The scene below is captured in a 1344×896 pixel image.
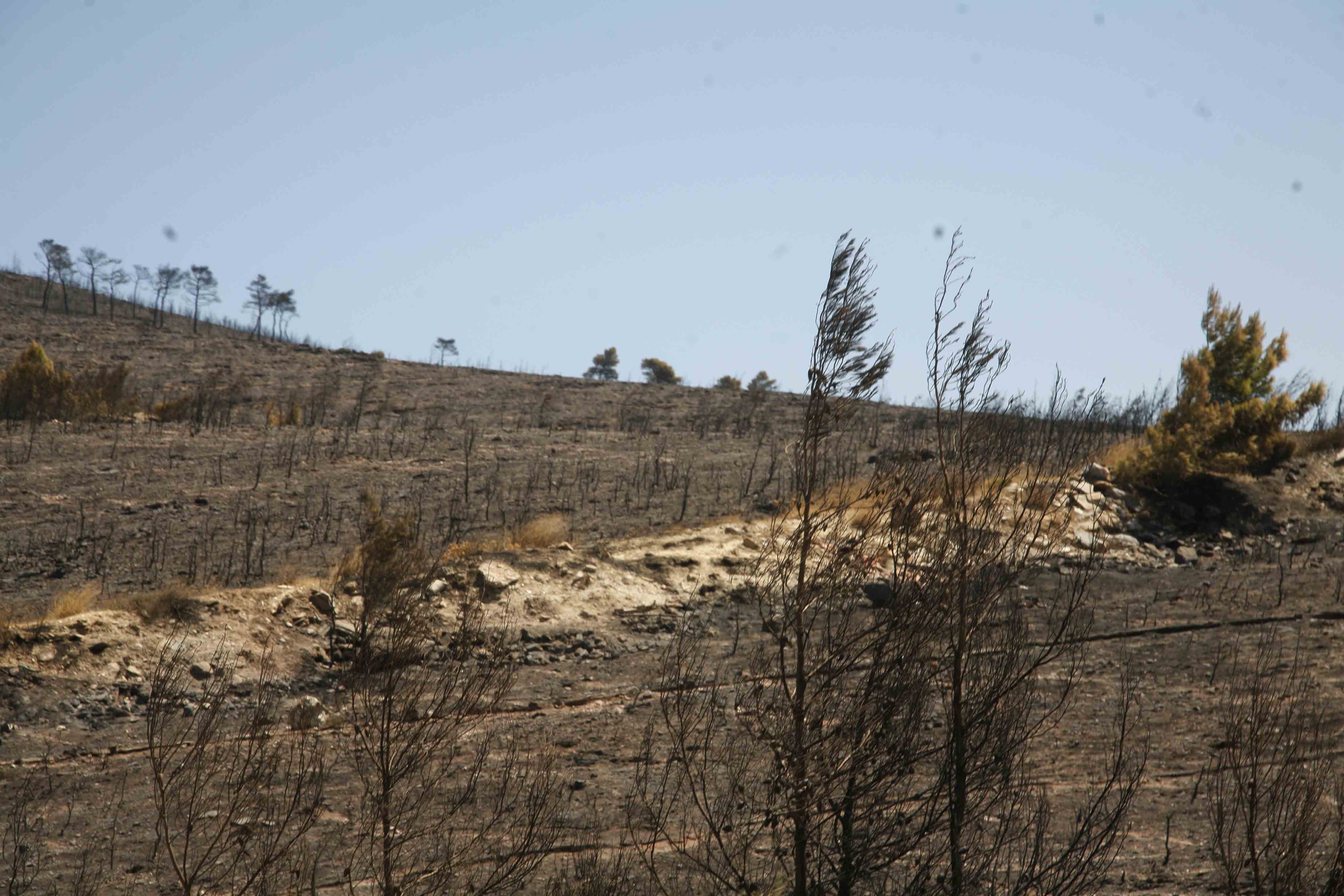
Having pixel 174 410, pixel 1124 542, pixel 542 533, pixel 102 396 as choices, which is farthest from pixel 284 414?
pixel 1124 542

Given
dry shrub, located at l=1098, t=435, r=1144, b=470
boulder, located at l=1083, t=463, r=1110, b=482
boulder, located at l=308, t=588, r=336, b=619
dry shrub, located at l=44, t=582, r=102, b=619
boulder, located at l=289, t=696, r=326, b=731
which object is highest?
dry shrub, located at l=1098, t=435, r=1144, b=470

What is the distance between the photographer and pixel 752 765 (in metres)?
10.4

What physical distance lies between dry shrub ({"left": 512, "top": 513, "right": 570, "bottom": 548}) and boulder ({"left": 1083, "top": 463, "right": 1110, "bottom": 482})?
427 inches

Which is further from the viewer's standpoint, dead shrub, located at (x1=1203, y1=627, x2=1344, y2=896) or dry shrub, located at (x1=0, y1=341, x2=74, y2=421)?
dry shrub, located at (x1=0, y1=341, x2=74, y2=421)

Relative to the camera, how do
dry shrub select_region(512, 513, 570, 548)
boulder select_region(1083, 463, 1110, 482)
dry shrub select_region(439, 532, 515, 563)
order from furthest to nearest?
boulder select_region(1083, 463, 1110, 482) < dry shrub select_region(512, 513, 570, 548) < dry shrub select_region(439, 532, 515, 563)

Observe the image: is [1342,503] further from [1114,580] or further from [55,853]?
[55,853]

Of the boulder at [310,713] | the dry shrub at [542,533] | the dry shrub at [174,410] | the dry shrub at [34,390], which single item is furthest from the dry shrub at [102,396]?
the boulder at [310,713]

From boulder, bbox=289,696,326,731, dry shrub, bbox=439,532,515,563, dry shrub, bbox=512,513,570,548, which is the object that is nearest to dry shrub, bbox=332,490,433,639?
dry shrub, bbox=439,532,515,563

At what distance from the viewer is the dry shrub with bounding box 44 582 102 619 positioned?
13.1 meters

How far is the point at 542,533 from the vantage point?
17797mm

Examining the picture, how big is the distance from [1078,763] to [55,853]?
8881mm

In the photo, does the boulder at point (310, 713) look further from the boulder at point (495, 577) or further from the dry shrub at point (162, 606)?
the boulder at point (495, 577)

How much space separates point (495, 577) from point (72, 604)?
Answer: 17.7 feet

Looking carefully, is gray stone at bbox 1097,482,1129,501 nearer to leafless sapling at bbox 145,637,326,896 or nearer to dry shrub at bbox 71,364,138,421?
leafless sapling at bbox 145,637,326,896
